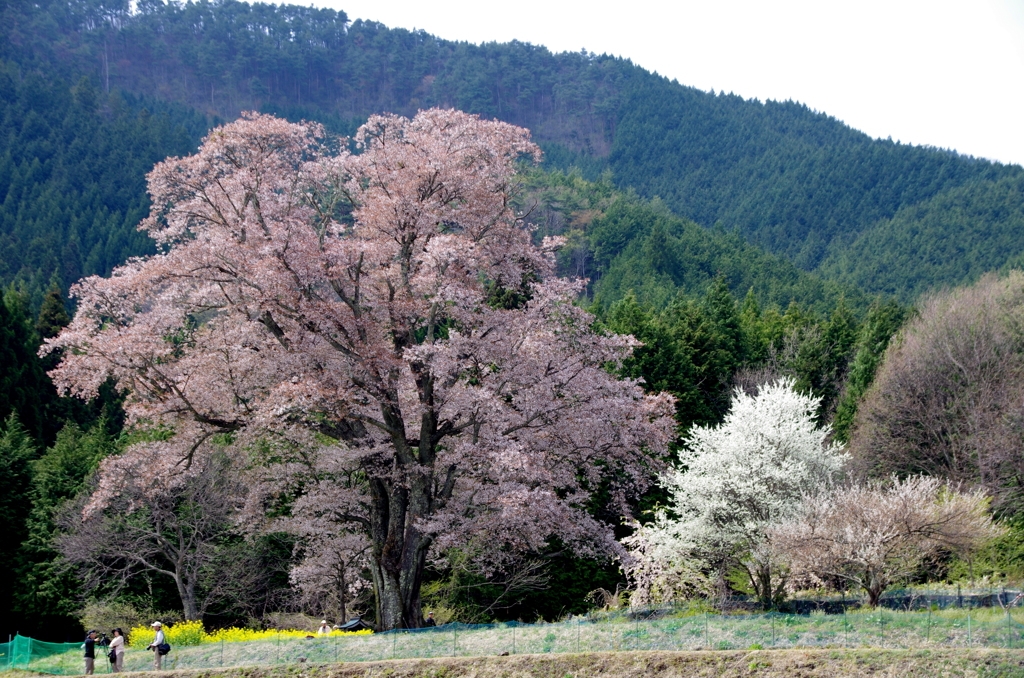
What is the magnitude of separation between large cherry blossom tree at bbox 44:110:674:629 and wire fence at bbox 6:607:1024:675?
2453 millimetres

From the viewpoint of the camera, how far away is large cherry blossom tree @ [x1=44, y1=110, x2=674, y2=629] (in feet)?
65.4

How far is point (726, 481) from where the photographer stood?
2436 cm

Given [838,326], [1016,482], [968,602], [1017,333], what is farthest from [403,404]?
[838,326]

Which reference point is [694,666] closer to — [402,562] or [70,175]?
[402,562]

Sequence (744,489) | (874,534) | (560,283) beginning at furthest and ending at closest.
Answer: (744,489), (874,534), (560,283)

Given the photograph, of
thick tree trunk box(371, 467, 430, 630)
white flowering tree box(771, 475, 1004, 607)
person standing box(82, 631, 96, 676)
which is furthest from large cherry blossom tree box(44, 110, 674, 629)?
white flowering tree box(771, 475, 1004, 607)

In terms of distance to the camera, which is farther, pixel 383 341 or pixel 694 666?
pixel 383 341

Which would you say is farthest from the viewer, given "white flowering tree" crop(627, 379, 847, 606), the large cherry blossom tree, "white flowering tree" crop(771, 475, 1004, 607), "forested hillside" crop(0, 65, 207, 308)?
"forested hillside" crop(0, 65, 207, 308)

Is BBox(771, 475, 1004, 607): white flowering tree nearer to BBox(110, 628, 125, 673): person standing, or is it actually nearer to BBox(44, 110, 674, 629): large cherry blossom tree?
BBox(44, 110, 674, 629): large cherry blossom tree

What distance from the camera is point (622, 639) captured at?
17078mm

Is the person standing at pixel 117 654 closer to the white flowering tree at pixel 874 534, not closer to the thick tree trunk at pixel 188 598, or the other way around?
the thick tree trunk at pixel 188 598

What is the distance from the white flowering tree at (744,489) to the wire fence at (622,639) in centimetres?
560

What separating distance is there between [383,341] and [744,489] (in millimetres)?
10333

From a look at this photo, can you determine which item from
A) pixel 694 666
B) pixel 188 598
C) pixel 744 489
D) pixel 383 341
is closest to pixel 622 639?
pixel 694 666
